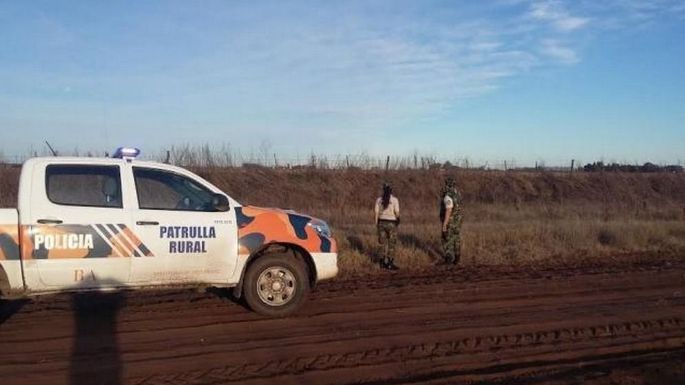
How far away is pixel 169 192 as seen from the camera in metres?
A: 8.62

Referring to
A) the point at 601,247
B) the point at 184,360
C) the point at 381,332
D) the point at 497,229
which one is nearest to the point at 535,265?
the point at 601,247

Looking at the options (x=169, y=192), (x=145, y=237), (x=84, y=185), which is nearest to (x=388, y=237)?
(x=169, y=192)

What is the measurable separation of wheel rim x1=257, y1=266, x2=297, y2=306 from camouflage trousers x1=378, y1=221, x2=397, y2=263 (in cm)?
482

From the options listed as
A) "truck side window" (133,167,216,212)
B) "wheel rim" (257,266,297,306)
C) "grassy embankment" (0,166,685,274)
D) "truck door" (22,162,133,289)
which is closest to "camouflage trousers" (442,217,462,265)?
"grassy embankment" (0,166,685,274)

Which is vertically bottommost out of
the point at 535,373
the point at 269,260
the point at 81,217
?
the point at 535,373

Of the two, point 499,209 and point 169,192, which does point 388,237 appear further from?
point 499,209

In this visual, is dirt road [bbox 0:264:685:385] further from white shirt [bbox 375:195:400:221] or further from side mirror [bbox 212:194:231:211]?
white shirt [bbox 375:195:400:221]

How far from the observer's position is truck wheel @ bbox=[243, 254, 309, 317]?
29.0 feet

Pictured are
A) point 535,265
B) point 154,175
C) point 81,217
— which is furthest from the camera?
point 535,265

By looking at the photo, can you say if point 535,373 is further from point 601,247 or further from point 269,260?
point 601,247

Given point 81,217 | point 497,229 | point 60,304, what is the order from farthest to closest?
point 497,229 < point 60,304 < point 81,217

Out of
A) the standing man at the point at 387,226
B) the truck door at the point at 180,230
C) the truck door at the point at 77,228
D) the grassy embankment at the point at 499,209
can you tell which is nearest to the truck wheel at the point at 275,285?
the truck door at the point at 180,230

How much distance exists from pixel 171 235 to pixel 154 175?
0.78m

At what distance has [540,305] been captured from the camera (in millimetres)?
9734
